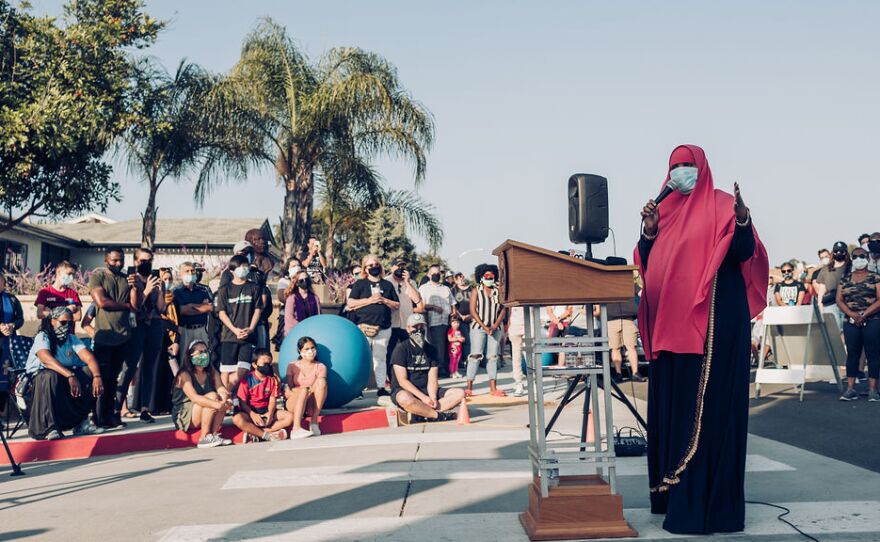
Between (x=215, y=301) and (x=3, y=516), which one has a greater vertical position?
(x=215, y=301)

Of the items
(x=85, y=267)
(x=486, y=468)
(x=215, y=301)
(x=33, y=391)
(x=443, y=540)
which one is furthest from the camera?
(x=85, y=267)

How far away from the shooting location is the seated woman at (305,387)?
10375 millimetres

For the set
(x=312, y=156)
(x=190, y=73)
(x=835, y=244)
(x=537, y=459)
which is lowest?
(x=537, y=459)

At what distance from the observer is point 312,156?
77.7 feet

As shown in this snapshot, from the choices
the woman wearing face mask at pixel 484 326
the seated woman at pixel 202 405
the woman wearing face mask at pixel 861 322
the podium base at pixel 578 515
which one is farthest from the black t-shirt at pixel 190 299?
the woman wearing face mask at pixel 861 322

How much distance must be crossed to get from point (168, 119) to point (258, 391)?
547 inches

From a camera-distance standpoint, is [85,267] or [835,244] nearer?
[835,244]

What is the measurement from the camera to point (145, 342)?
39.3 ft

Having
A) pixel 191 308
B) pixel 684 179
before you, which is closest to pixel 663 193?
pixel 684 179

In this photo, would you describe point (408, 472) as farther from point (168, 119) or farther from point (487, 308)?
point (168, 119)

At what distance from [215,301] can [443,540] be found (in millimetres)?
7315

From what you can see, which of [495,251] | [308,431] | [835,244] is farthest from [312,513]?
[835,244]

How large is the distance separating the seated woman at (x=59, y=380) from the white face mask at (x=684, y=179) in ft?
24.3

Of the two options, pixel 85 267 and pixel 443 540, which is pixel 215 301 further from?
pixel 85 267
